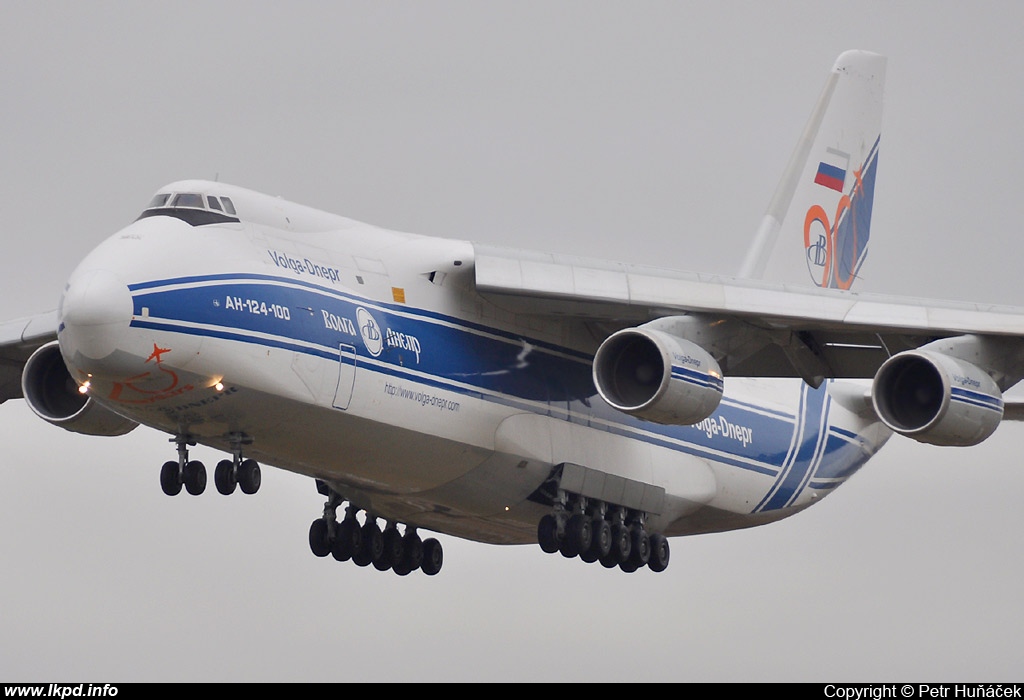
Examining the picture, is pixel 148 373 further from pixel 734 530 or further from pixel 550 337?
pixel 734 530

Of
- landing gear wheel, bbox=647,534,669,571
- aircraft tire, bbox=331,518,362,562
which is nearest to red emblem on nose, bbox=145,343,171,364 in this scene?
aircraft tire, bbox=331,518,362,562

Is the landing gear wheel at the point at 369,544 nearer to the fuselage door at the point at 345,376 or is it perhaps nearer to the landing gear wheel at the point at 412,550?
the landing gear wheel at the point at 412,550

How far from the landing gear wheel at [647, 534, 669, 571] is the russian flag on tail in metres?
6.01

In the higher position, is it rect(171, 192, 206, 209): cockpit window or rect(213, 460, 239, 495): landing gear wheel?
rect(171, 192, 206, 209): cockpit window

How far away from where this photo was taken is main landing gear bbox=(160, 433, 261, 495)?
14594mm

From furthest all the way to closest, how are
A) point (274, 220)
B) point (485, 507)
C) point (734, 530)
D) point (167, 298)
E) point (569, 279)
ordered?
point (734, 530) → point (485, 507) → point (569, 279) → point (274, 220) → point (167, 298)

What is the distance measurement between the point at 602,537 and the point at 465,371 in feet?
7.60

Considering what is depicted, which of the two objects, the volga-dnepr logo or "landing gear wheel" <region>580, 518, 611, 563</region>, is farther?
"landing gear wheel" <region>580, 518, 611, 563</region>

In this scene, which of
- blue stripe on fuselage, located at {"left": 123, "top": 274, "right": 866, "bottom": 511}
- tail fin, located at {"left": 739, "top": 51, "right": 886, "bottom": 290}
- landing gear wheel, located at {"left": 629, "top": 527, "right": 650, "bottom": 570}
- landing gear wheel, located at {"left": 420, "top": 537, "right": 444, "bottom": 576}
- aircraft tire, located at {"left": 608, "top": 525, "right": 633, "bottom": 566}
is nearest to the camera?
blue stripe on fuselage, located at {"left": 123, "top": 274, "right": 866, "bottom": 511}

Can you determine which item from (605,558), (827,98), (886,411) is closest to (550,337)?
(605,558)

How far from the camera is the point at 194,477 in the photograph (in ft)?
47.8

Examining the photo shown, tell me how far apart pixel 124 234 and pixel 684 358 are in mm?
4496

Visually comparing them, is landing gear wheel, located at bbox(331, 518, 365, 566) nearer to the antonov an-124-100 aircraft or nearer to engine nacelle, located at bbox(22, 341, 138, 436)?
the antonov an-124-100 aircraft

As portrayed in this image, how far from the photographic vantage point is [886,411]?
14.8 meters
